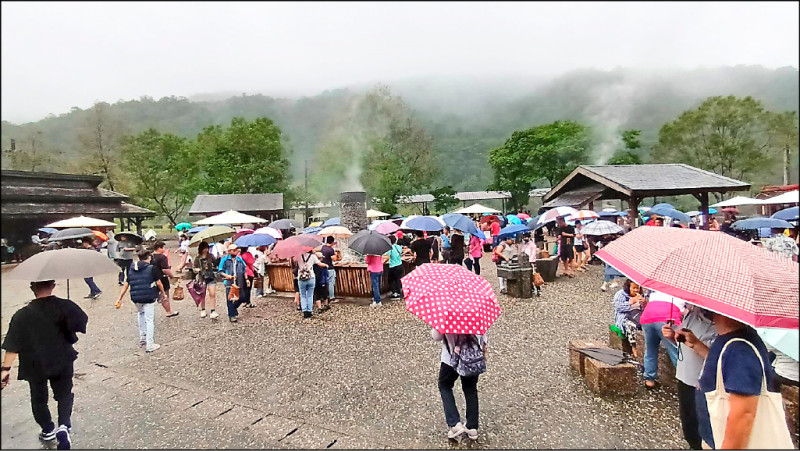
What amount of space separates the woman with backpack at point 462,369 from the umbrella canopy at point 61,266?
375 cm

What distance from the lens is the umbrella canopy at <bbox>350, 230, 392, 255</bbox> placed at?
7.65 m

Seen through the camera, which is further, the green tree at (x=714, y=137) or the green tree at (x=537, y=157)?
the green tree at (x=537, y=157)

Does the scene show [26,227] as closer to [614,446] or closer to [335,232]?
[335,232]

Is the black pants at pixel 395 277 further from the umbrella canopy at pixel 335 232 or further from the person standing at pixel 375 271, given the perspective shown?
the umbrella canopy at pixel 335 232

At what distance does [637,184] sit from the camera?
11.0 metres

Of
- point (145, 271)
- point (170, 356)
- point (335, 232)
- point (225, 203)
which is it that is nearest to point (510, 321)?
point (335, 232)

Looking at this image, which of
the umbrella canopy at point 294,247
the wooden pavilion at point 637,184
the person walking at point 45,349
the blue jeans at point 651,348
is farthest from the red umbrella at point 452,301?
the wooden pavilion at point 637,184

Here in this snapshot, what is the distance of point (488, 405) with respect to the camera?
4.02 m

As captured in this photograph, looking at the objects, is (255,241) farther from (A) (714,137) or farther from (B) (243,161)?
(B) (243,161)

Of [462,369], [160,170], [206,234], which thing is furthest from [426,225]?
[160,170]

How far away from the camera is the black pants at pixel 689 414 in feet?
9.62

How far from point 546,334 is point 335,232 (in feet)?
17.9

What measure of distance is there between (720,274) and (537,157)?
24.5 meters

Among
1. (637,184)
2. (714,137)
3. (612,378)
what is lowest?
(612,378)
